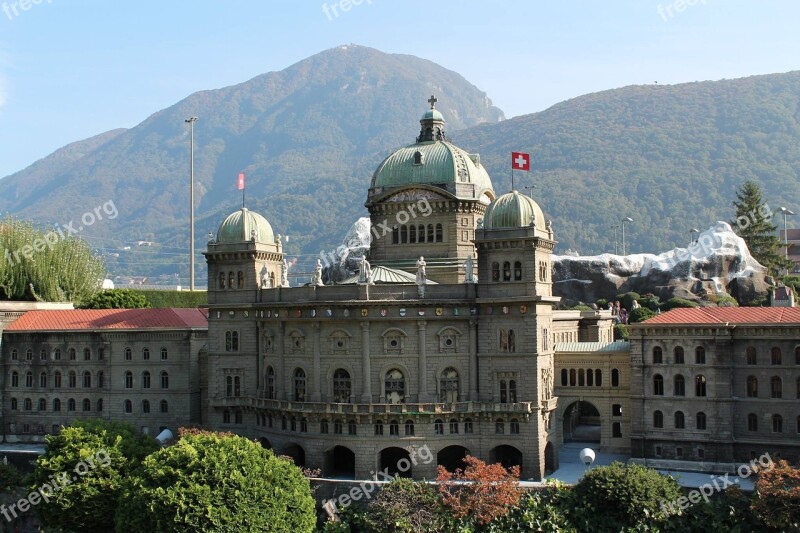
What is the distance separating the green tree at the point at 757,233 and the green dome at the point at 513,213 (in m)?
61.0

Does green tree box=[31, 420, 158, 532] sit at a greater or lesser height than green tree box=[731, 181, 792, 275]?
lesser

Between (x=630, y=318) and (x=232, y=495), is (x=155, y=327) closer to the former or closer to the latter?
(x=232, y=495)

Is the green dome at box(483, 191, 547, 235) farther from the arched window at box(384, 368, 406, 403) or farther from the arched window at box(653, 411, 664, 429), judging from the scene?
the arched window at box(653, 411, 664, 429)

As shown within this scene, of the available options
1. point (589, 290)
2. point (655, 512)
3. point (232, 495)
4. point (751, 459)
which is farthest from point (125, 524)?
point (589, 290)

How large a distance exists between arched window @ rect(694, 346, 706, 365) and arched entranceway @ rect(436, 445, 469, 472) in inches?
776

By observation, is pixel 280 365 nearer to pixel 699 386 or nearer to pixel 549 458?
pixel 549 458

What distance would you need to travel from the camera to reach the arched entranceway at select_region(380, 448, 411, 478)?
252ft

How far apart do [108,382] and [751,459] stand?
5680cm

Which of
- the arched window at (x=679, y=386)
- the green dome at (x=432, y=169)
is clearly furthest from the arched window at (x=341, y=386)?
the arched window at (x=679, y=386)

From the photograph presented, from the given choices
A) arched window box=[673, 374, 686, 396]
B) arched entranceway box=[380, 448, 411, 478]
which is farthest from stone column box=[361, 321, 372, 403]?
arched window box=[673, 374, 686, 396]

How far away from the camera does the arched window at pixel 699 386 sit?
75250 millimetres

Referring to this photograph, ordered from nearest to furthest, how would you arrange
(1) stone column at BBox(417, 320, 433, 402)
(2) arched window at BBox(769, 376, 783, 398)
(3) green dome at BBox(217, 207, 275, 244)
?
(2) arched window at BBox(769, 376, 783, 398) < (1) stone column at BBox(417, 320, 433, 402) < (3) green dome at BBox(217, 207, 275, 244)

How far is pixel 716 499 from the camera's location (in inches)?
2569

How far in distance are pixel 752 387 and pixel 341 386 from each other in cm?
3205
